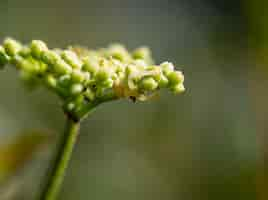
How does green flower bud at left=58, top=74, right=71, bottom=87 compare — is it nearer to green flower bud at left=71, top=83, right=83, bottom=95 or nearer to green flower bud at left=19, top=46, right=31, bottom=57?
green flower bud at left=71, top=83, right=83, bottom=95

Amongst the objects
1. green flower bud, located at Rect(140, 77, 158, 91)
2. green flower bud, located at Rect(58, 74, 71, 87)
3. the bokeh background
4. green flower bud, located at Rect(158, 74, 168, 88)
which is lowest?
green flower bud, located at Rect(58, 74, 71, 87)

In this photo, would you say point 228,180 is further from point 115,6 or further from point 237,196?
point 115,6

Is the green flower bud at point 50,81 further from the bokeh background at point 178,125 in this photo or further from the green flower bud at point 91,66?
the bokeh background at point 178,125

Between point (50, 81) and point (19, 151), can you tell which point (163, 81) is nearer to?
point (50, 81)

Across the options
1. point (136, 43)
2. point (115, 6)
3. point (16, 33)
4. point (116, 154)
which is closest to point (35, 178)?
point (116, 154)

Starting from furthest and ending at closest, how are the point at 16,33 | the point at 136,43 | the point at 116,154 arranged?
the point at 136,43
the point at 16,33
the point at 116,154

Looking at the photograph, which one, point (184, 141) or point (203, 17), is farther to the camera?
point (203, 17)

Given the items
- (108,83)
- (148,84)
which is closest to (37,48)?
(108,83)

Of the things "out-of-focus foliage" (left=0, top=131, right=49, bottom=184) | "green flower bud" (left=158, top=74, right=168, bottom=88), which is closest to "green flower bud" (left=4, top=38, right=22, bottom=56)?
"out-of-focus foliage" (left=0, top=131, right=49, bottom=184)
